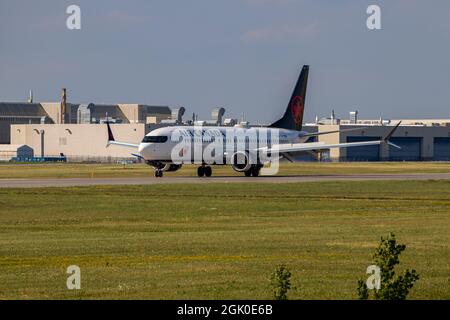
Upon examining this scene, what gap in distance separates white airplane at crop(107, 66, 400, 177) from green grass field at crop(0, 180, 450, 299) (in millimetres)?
20874

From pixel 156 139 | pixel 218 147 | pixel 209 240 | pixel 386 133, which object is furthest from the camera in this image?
pixel 386 133

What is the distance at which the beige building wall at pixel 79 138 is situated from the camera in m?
163

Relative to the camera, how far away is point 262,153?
297 ft

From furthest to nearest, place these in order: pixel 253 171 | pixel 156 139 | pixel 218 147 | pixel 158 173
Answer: pixel 218 147, pixel 253 171, pixel 158 173, pixel 156 139

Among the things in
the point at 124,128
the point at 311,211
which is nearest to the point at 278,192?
the point at 311,211

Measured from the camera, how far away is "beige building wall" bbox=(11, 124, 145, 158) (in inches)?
6412

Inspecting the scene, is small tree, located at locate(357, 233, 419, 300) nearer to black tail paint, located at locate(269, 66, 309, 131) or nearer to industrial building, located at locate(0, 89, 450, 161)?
black tail paint, located at locate(269, 66, 309, 131)

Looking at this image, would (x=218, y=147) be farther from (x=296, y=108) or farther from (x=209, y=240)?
(x=209, y=240)

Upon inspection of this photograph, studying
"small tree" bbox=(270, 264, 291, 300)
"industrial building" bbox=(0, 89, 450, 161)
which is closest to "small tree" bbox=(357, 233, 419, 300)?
"small tree" bbox=(270, 264, 291, 300)

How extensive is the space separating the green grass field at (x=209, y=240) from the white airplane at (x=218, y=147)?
2087 cm

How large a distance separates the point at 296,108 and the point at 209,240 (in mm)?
65656

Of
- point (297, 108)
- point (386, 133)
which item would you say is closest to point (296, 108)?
point (297, 108)

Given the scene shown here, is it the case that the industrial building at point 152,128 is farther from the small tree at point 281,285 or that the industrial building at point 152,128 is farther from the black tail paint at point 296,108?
the small tree at point 281,285

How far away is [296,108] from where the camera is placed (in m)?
100
